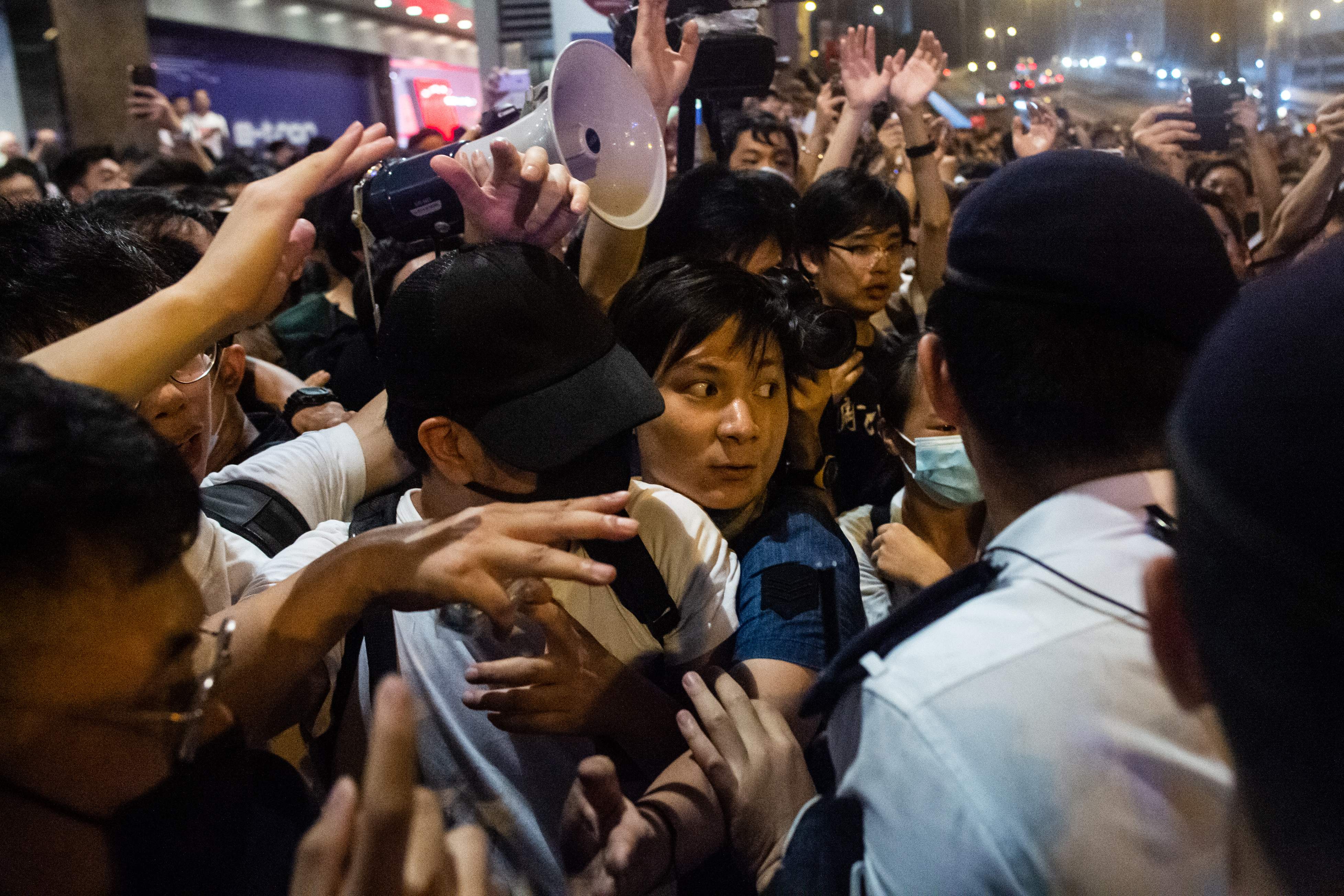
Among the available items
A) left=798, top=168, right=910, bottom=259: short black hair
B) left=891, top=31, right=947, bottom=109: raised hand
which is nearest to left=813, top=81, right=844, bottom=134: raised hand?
left=891, top=31, right=947, bottom=109: raised hand

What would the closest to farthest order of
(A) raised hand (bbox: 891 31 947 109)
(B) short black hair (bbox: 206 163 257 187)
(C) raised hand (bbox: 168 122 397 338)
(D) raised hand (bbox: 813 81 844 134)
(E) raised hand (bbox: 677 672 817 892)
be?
(C) raised hand (bbox: 168 122 397 338), (E) raised hand (bbox: 677 672 817 892), (A) raised hand (bbox: 891 31 947 109), (D) raised hand (bbox: 813 81 844 134), (B) short black hair (bbox: 206 163 257 187)

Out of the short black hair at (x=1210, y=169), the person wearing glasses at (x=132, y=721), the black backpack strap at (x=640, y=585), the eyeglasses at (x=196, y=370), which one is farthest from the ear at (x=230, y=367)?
the short black hair at (x=1210, y=169)

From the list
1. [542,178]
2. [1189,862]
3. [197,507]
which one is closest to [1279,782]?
[1189,862]

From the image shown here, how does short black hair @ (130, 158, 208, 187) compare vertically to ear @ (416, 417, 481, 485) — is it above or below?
above

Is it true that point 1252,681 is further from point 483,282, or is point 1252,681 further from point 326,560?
point 483,282

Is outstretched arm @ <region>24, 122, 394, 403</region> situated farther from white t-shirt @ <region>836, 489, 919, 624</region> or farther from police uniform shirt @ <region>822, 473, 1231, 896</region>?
white t-shirt @ <region>836, 489, 919, 624</region>

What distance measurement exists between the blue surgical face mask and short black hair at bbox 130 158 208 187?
160 inches

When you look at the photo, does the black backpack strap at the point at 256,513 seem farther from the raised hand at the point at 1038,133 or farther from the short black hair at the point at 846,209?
the raised hand at the point at 1038,133

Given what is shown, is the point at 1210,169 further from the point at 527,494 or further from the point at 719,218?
the point at 527,494

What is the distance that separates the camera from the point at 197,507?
867 millimetres

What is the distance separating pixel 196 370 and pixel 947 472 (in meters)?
1.55

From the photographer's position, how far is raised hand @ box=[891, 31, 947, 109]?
11.9 feet

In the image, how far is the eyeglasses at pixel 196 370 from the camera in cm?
166

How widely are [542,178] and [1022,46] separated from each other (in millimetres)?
10110
